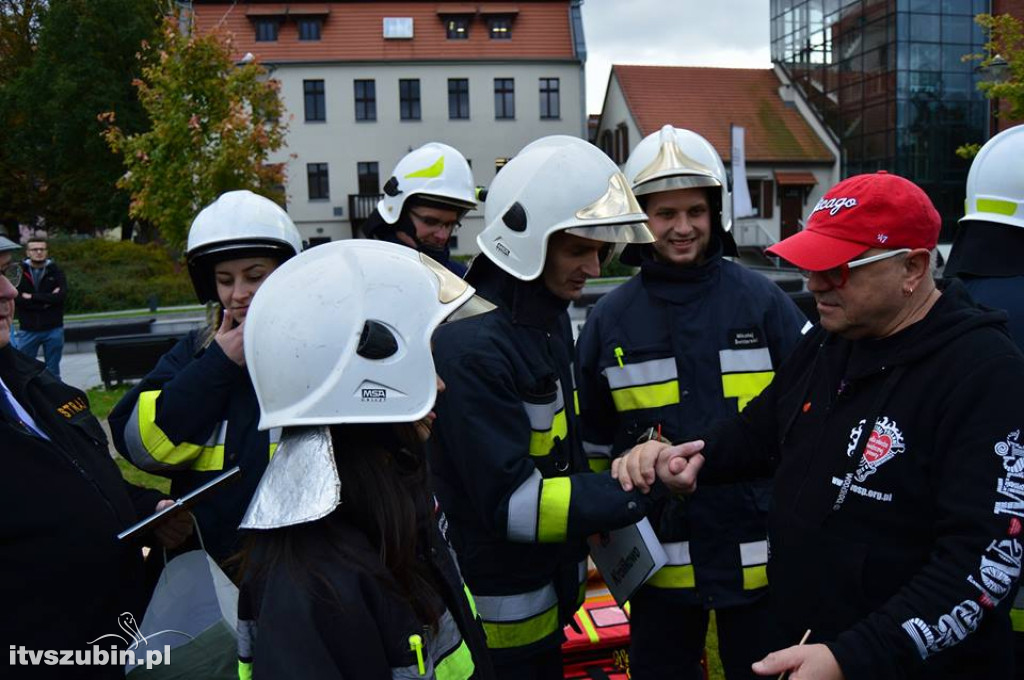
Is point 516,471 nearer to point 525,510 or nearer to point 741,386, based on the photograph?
point 525,510

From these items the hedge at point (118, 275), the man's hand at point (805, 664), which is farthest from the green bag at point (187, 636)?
the hedge at point (118, 275)

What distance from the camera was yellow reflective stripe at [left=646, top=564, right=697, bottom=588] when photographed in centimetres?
290

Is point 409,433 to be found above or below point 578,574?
above

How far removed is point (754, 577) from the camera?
9.46 feet

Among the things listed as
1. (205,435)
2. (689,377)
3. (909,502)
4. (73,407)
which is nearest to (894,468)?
(909,502)

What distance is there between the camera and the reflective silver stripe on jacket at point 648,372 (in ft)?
9.95

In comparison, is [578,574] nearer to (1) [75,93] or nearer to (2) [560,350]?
(2) [560,350]

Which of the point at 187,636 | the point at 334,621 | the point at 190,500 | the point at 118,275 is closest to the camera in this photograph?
the point at 334,621

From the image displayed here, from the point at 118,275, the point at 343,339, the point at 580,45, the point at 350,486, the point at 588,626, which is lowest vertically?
the point at 588,626

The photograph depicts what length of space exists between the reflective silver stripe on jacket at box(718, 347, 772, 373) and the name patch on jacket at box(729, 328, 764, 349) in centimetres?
2

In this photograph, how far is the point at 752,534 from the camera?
9.55 feet

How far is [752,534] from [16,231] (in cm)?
4219

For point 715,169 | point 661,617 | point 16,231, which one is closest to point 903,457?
point 661,617

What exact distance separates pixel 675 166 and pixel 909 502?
1.74 metres
